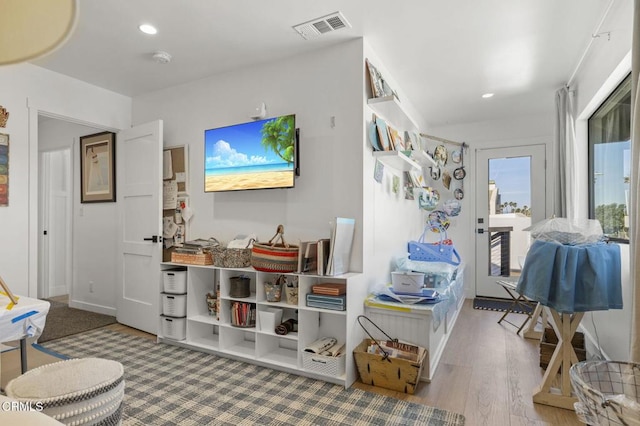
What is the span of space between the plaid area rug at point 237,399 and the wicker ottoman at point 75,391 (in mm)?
716

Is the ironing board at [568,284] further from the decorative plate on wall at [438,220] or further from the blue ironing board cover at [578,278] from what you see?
the decorative plate on wall at [438,220]

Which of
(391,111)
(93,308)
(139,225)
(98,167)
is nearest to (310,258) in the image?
(391,111)

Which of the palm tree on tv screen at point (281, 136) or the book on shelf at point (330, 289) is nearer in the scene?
the book on shelf at point (330, 289)

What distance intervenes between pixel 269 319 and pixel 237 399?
0.62 metres

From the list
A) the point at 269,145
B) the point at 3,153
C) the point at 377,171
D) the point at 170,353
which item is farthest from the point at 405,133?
the point at 3,153

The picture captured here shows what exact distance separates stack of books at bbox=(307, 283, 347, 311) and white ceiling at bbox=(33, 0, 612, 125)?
1905mm

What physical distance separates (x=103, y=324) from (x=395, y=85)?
398 centimetres

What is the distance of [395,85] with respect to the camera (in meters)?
3.55

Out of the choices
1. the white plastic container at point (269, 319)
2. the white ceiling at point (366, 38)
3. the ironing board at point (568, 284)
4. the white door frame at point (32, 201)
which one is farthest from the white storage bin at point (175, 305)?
the ironing board at point (568, 284)

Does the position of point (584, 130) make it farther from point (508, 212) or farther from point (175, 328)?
point (175, 328)

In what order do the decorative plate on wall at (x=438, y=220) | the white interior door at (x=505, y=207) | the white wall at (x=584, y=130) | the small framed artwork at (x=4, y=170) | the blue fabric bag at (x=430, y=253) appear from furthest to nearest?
the white interior door at (x=505, y=207), the decorative plate on wall at (x=438, y=220), the blue fabric bag at (x=430, y=253), the small framed artwork at (x=4, y=170), the white wall at (x=584, y=130)

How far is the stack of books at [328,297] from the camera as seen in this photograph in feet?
7.98

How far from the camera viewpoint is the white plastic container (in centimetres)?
268

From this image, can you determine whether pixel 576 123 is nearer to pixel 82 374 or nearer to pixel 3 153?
pixel 82 374
